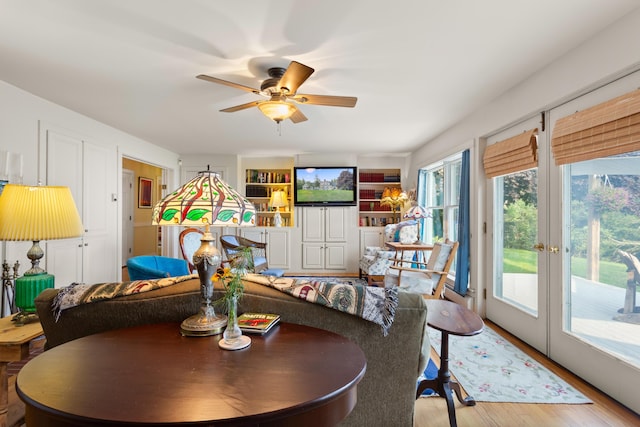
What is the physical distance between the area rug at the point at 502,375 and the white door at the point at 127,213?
6248 millimetres

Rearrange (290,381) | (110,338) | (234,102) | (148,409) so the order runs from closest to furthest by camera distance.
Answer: (148,409), (290,381), (110,338), (234,102)

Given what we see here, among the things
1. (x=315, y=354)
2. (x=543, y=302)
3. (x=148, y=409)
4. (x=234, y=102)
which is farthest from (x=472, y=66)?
(x=148, y=409)

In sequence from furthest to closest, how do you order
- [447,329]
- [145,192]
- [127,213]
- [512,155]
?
[145,192], [127,213], [512,155], [447,329]

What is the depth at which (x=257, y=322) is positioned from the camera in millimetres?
1247

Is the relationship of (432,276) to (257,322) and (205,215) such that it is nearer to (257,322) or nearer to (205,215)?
(257,322)

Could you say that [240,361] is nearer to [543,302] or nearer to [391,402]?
[391,402]

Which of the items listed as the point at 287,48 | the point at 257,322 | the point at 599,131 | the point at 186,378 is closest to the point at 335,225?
the point at 287,48

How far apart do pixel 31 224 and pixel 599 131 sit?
133 inches

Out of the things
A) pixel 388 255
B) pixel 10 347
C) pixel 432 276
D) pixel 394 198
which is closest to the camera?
pixel 10 347

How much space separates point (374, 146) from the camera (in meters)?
5.31

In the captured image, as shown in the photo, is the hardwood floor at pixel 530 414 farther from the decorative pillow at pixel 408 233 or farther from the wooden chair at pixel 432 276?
the decorative pillow at pixel 408 233

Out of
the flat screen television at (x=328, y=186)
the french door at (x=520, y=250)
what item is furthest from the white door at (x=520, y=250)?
the flat screen television at (x=328, y=186)

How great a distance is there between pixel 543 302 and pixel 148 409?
2914mm

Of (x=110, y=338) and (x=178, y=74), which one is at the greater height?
(x=178, y=74)
